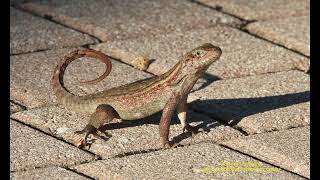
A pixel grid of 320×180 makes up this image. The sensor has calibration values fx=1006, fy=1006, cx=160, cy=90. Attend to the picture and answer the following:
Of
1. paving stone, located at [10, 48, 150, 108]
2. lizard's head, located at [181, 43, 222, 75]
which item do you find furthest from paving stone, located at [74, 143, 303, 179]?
paving stone, located at [10, 48, 150, 108]

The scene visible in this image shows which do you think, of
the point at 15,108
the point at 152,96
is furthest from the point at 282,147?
the point at 15,108

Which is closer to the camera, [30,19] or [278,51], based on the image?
[278,51]

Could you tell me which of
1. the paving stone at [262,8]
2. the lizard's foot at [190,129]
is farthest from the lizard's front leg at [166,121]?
the paving stone at [262,8]

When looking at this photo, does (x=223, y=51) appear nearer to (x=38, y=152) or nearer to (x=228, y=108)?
(x=228, y=108)

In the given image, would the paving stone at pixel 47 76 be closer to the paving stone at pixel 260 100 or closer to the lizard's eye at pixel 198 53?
the paving stone at pixel 260 100

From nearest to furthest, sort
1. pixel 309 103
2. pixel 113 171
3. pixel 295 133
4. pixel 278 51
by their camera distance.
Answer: pixel 113 171, pixel 295 133, pixel 309 103, pixel 278 51
